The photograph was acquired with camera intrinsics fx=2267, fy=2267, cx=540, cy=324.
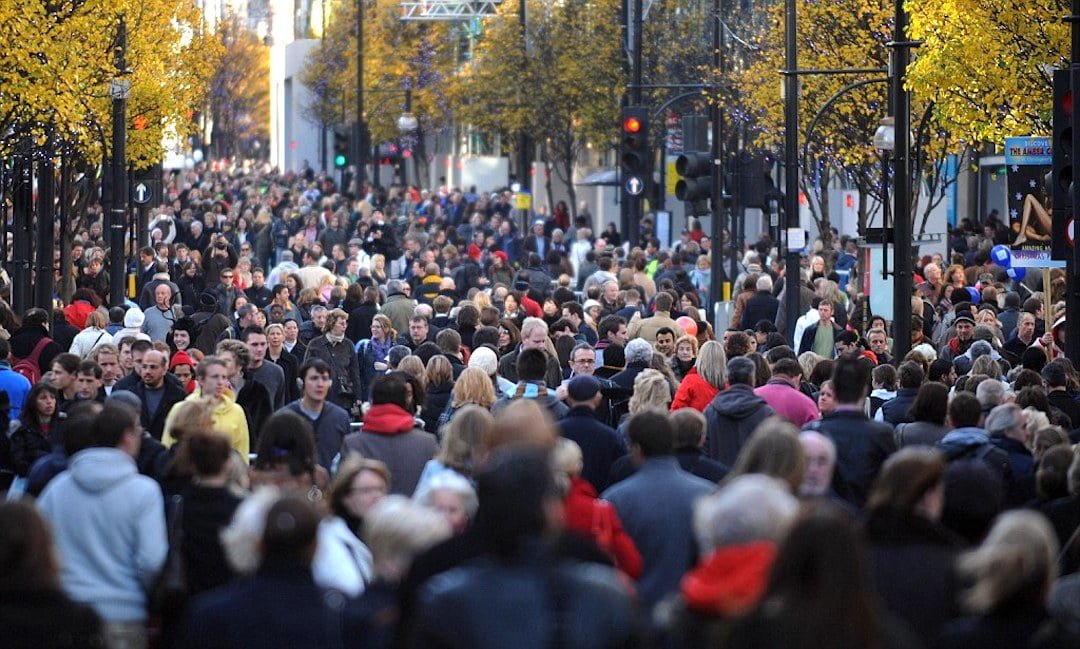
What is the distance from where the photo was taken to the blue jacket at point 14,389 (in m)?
13.7

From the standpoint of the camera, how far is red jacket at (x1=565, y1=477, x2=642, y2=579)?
797 cm

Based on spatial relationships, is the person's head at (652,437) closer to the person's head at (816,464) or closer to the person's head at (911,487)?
the person's head at (816,464)

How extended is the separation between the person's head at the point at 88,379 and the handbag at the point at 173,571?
13.5ft

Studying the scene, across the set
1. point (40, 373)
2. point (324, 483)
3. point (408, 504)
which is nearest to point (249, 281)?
point (40, 373)

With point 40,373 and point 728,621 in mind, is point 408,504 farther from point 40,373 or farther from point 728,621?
point 40,373

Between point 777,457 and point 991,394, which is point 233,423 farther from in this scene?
point 777,457

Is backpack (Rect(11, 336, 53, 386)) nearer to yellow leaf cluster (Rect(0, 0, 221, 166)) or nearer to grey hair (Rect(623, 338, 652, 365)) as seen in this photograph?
grey hair (Rect(623, 338, 652, 365))

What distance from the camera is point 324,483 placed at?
32.1ft

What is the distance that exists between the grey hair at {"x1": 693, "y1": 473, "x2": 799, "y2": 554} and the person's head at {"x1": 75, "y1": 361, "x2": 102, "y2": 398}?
705 cm

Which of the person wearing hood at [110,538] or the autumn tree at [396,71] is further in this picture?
the autumn tree at [396,71]

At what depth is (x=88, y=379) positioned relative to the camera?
12.8 metres

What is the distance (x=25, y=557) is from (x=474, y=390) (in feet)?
19.7

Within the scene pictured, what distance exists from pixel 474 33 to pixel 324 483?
61.4 metres

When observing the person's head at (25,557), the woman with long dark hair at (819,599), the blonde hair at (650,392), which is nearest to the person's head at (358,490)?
the person's head at (25,557)
